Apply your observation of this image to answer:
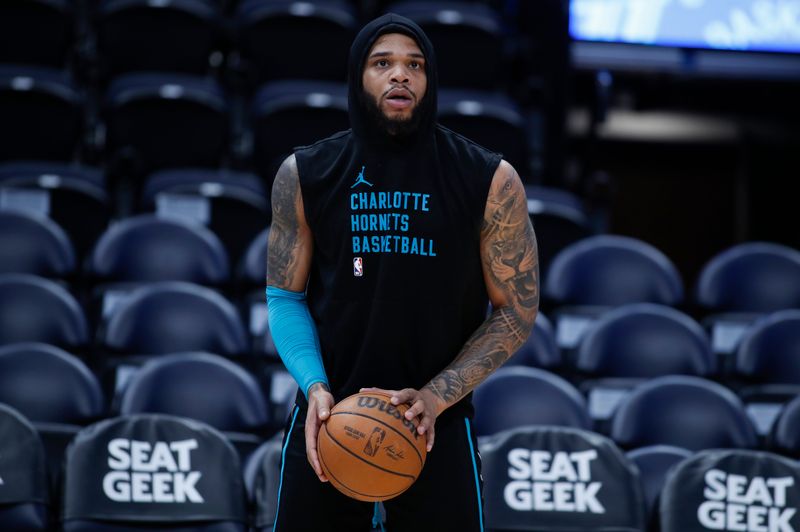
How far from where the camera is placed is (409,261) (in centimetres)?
260

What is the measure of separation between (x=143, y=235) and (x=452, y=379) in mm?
3049

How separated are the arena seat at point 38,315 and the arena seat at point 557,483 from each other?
6.07 feet

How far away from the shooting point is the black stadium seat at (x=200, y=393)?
165 inches

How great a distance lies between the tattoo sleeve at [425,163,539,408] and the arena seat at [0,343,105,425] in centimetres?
201

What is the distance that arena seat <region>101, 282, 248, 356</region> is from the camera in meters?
4.79

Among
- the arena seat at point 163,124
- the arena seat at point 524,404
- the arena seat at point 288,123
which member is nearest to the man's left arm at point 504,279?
the arena seat at point 524,404

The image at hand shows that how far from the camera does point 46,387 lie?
421 cm

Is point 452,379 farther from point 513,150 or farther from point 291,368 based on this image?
point 513,150

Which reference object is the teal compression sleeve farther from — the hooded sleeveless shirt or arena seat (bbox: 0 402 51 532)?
arena seat (bbox: 0 402 51 532)

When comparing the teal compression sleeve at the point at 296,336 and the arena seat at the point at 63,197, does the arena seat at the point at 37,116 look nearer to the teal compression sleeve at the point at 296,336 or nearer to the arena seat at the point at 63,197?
the arena seat at the point at 63,197

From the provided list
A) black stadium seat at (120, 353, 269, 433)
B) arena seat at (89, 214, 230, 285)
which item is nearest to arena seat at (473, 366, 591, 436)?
black stadium seat at (120, 353, 269, 433)

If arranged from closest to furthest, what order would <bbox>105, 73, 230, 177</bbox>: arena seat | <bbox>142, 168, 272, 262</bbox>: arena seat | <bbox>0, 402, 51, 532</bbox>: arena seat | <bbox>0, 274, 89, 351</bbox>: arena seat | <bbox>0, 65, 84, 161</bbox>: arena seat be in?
<bbox>0, 402, 51, 532</bbox>: arena seat
<bbox>0, 274, 89, 351</bbox>: arena seat
<bbox>142, 168, 272, 262</bbox>: arena seat
<bbox>0, 65, 84, 161</bbox>: arena seat
<bbox>105, 73, 230, 177</bbox>: arena seat

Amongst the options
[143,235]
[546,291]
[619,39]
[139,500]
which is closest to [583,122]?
[619,39]

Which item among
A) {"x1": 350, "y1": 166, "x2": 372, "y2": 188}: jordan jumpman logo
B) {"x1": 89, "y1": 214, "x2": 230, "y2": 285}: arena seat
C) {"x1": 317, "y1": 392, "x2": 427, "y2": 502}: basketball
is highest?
{"x1": 350, "y1": 166, "x2": 372, "y2": 188}: jordan jumpman logo
